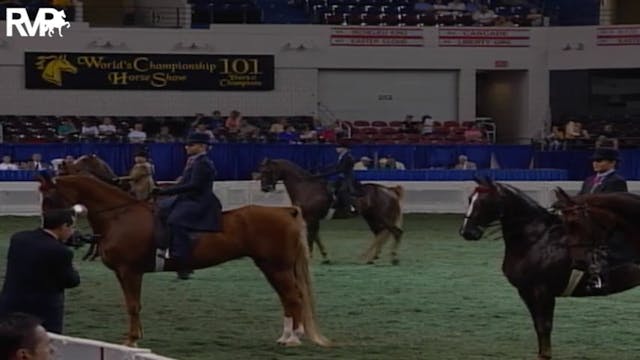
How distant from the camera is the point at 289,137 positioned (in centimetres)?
3616

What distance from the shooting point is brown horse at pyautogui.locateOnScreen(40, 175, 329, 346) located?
42.5ft

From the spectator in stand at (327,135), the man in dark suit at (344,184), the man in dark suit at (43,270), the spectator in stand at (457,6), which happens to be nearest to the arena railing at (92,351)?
the man in dark suit at (43,270)

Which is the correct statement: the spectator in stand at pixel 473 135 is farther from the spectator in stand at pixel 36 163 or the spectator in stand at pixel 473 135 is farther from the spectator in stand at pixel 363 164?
the spectator in stand at pixel 36 163

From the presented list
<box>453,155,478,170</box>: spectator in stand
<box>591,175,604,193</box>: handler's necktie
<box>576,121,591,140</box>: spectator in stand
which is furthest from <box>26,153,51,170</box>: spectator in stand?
<box>591,175,604,193</box>: handler's necktie

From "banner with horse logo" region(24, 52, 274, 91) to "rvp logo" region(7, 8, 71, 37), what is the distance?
24.8 inches

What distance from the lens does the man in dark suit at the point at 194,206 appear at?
12805 millimetres

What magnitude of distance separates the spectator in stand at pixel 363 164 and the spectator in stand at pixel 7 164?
27.3 feet

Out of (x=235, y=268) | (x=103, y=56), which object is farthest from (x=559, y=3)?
(x=235, y=268)

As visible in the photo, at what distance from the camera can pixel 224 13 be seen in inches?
1625

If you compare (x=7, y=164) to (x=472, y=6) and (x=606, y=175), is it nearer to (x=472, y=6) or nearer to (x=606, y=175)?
(x=472, y=6)

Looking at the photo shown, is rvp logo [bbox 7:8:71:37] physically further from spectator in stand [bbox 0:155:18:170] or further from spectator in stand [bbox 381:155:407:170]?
spectator in stand [bbox 381:155:407:170]

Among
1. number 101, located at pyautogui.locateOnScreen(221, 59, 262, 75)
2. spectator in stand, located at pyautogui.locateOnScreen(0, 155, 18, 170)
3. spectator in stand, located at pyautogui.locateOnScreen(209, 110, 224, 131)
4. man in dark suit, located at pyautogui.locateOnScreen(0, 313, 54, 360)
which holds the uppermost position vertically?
number 101, located at pyautogui.locateOnScreen(221, 59, 262, 75)

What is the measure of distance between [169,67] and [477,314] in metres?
25.4

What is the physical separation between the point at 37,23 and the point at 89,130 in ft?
14.6
